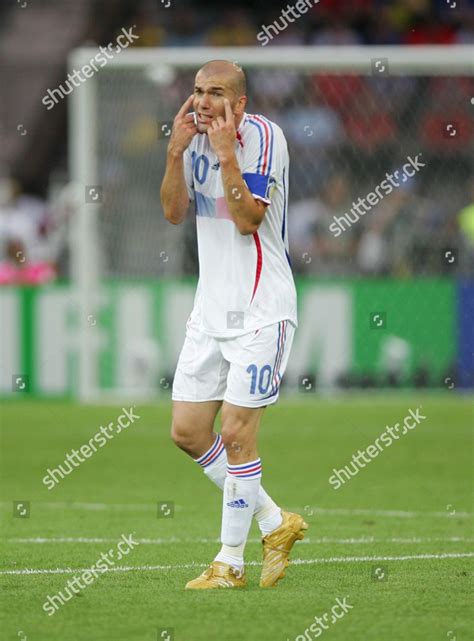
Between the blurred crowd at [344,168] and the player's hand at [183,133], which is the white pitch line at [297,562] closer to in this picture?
the player's hand at [183,133]

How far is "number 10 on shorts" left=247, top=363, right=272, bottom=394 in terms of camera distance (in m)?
7.30

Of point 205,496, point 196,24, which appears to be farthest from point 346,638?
point 196,24

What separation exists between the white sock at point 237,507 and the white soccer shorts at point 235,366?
35 centimetres

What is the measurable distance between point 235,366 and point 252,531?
2.83m

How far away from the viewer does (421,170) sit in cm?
2022

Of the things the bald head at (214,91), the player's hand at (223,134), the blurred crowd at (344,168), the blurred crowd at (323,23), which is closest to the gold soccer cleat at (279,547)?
the player's hand at (223,134)

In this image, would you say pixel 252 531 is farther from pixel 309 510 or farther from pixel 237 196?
pixel 237 196

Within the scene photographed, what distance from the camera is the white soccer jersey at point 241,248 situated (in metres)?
7.40

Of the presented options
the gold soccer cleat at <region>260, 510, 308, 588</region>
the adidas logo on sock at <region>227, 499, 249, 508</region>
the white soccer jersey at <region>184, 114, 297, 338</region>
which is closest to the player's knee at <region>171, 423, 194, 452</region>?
the adidas logo on sock at <region>227, 499, 249, 508</region>

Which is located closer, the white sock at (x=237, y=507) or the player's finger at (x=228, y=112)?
the player's finger at (x=228, y=112)

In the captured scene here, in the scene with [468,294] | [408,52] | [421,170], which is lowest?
[468,294]

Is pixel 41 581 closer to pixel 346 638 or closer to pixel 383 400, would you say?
pixel 346 638

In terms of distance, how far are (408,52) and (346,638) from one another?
13549 mm

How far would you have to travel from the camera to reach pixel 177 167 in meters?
7.37
